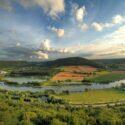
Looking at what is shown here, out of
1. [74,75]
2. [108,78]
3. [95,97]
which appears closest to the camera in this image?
[95,97]

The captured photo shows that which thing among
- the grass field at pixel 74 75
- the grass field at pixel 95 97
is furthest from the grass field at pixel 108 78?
the grass field at pixel 95 97

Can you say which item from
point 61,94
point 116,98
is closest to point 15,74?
point 61,94

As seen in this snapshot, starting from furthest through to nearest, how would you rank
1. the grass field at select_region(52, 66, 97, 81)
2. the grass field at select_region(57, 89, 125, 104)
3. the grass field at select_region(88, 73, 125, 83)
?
the grass field at select_region(52, 66, 97, 81)
the grass field at select_region(88, 73, 125, 83)
the grass field at select_region(57, 89, 125, 104)

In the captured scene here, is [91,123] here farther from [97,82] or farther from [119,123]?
[97,82]

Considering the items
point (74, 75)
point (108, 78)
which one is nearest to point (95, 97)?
point (108, 78)

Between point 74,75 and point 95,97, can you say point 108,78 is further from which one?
point 95,97

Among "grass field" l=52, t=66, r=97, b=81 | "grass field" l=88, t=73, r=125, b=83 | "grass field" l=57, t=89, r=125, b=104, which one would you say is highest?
"grass field" l=52, t=66, r=97, b=81

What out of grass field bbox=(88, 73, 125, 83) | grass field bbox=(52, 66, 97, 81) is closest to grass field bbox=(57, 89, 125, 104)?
grass field bbox=(88, 73, 125, 83)

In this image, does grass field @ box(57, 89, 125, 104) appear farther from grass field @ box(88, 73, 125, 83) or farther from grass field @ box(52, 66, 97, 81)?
grass field @ box(52, 66, 97, 81)
